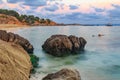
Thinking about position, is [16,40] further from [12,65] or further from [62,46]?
[12,65]

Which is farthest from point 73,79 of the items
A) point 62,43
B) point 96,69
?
point 62,43

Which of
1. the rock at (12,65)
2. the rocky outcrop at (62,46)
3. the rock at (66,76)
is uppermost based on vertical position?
the rock at (12,65)

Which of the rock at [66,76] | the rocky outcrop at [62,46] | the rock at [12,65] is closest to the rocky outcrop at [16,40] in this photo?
the rocky outcrop at [62,46]

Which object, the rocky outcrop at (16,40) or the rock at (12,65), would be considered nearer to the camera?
the rock at (12,65)

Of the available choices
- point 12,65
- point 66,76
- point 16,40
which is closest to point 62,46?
point 16,40

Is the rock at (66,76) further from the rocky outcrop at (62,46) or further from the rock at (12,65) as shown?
the rocky outcrop at (62,46)

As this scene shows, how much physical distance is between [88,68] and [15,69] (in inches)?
992

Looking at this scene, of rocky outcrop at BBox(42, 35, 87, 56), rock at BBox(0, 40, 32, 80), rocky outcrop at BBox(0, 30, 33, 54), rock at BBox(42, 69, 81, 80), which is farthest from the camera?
rocky outcrop at BBox(0, 30, 33, 54)

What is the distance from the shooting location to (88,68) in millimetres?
34531

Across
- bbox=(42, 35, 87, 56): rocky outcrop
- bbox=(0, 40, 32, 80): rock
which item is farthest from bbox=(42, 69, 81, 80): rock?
bbox=(42, 35, 87, 56): rocky outcrop

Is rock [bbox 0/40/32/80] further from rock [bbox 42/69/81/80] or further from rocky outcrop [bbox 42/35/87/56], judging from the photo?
rocky outcrop [bbox 42/35/87/56]

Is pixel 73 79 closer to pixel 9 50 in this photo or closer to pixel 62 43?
pixel 9 50

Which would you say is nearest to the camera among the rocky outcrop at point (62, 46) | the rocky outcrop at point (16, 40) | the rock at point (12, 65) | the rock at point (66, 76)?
the rock at point (12, 65)

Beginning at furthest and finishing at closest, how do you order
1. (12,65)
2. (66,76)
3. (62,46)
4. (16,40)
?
(16,40) → (62,46) → (66,76) → (12,65)
